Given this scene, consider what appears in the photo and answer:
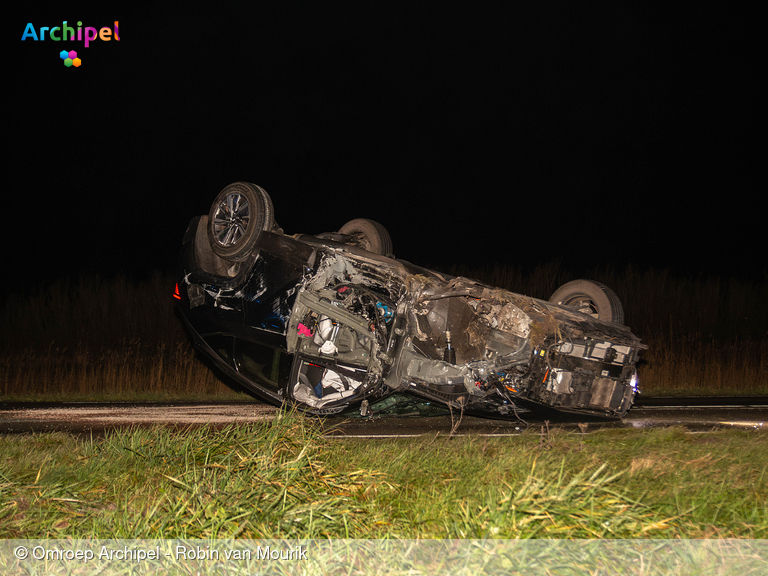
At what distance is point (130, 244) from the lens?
1446 inches

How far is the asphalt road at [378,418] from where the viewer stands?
255 inches

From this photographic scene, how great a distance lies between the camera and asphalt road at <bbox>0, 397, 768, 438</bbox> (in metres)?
6.48

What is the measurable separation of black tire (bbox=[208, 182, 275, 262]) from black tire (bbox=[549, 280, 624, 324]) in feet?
11.6

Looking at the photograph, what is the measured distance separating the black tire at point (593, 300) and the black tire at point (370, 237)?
2.23 metres

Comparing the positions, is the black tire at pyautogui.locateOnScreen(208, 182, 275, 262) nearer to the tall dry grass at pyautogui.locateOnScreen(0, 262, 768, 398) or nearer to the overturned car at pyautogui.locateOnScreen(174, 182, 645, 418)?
the overturned car at pyautogui.locateOnScreen(174, 182, 645, 418)

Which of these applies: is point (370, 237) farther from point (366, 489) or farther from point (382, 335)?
point (366, 489)

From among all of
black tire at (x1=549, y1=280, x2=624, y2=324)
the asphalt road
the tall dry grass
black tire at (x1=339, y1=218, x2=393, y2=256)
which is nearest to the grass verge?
the asphalt road

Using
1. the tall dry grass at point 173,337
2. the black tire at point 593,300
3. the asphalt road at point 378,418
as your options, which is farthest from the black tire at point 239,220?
the tall dry grass at point 173,337

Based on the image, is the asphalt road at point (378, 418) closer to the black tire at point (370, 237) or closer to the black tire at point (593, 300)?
the black tire at point (593, 300)

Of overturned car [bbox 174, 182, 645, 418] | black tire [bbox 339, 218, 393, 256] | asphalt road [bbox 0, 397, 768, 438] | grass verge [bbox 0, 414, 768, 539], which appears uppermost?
black tire [bbox 339, 218, 393, 256]

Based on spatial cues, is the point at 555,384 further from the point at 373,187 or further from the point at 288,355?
Answer: the point at 373,187

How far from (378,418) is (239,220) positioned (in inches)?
117

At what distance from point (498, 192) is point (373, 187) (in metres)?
9.69

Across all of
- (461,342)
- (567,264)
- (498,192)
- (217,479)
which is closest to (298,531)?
(217,479)
